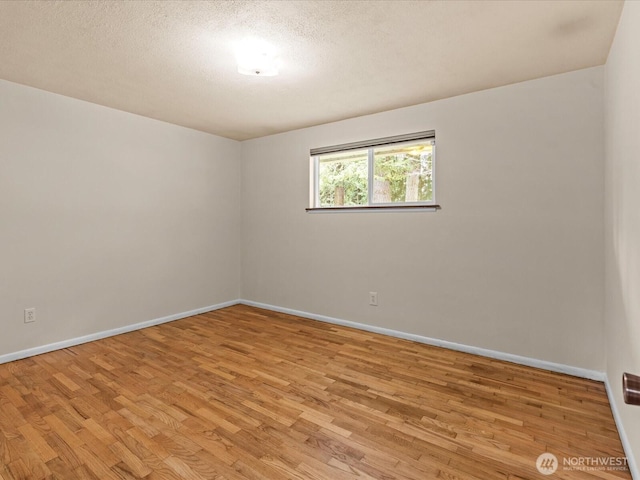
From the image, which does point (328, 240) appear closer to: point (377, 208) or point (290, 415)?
point (377, 208)

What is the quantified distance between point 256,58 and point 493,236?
2302mm

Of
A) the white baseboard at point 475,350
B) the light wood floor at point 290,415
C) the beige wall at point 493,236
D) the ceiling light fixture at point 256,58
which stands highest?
the ceiling light fixture at point 256,58

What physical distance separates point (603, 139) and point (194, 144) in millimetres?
4033

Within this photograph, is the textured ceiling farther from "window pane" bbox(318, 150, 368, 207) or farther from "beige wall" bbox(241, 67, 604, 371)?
"window pane" bbox(318, 150, 368, 207)

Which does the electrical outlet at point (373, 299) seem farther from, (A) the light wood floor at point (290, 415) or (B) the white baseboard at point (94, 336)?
(B) the white baseboard at point (94, 336)

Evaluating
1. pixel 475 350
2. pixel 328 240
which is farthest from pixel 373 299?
pixel 475 350

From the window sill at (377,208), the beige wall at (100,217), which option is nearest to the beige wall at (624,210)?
the window sill at (377,208)

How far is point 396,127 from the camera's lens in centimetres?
338

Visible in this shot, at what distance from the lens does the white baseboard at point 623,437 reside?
1.47 metres

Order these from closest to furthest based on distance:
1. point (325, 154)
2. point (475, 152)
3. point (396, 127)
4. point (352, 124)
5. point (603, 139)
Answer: point (603, 139)
point (475, 152)
point (396, 127)
point (352, 124)
point (325, 154)

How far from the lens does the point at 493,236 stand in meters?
2.84

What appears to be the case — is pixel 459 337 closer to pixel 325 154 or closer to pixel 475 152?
pixel 475 152

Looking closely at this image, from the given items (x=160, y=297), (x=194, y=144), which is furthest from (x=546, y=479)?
(x=194, y=144)

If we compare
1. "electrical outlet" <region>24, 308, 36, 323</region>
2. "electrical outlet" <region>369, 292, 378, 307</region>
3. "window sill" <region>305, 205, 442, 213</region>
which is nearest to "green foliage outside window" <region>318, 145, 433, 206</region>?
"window sill" <region>305, 205, 442, 213</region>
